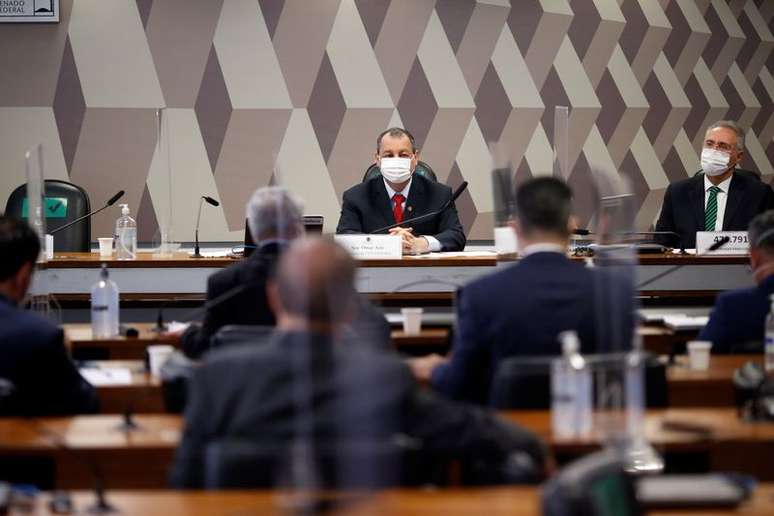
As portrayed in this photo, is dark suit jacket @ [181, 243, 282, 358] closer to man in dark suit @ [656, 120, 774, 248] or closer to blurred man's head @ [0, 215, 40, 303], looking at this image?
blurred man's head @ [0, 215, 40, 303]

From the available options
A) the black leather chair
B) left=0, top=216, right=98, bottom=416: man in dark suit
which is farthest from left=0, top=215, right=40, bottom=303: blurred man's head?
the black leather chair

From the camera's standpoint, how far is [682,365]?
344 cm

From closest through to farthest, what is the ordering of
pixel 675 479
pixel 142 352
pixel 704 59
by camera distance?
pixel 675 479
pixel 142 352
pixel 704 59

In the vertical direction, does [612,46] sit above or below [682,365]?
above

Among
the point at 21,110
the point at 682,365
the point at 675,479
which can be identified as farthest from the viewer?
the point at 21,110

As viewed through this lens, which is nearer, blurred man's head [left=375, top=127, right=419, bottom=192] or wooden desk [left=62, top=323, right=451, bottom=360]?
wooden desk [left=62, top=323, right=451, bottom=360]

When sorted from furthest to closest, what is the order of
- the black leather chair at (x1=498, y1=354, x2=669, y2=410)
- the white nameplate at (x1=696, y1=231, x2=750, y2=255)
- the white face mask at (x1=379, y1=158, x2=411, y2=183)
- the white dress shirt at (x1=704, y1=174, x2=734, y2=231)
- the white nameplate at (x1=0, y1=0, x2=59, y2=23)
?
1. the white nameplate at (x1=0, y1=0, x2=59, y2=23)
2. the white dress shirt at (x1=704, y1=174, x2=734, y2=231)
3. the white face mask at (x1=379, y1=158, x2=411, y2=183)
4. the white nameplate at (x1=696, y1=231, x2=750, y2=255)
5. the black leather chair at (x1=498, y1=354, x2=669, y2=410)

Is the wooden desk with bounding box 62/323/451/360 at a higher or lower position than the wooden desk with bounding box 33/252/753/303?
lower

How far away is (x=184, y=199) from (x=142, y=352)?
3.33 meters

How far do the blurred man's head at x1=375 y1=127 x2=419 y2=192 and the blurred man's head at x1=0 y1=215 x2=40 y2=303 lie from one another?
3.01 metres

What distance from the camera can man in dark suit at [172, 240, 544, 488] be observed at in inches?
49.2

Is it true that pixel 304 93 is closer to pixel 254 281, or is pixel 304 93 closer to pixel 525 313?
pixel 254 281

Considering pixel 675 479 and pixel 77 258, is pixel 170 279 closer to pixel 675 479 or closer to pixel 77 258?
pixel 77 258

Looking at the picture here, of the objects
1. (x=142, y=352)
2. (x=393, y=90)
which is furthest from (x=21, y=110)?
(x=142, y=352)
